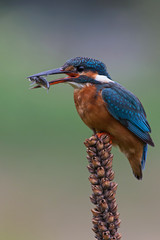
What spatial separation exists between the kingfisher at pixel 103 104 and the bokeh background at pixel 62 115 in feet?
5.86

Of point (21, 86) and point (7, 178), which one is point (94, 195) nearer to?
point (7, 178)

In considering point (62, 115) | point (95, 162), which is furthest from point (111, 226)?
point (62, 115)

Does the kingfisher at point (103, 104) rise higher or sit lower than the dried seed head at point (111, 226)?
higher

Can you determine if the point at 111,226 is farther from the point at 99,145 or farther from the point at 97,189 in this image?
the point at 99,145

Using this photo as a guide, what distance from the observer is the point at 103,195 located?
2.25 m

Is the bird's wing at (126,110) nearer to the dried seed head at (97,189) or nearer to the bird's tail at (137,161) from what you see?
the bird's tail at (137,161)

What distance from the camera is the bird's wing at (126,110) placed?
326cm

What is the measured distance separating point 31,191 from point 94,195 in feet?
10.4

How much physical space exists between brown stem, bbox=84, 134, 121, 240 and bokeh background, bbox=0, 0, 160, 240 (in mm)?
2529

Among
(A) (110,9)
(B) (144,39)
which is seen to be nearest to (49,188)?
(B) (144,39)

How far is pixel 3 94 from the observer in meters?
6.76

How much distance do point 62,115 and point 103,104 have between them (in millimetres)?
3267

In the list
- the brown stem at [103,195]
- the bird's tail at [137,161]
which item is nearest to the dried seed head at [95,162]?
the brown stem at [103,195]

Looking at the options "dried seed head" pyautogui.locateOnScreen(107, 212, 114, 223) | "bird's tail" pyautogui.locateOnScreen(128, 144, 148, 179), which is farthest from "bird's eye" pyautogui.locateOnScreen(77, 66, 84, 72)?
"dried seed head" pyautogui.locateOnScreen(107, 212, 114, 223)
